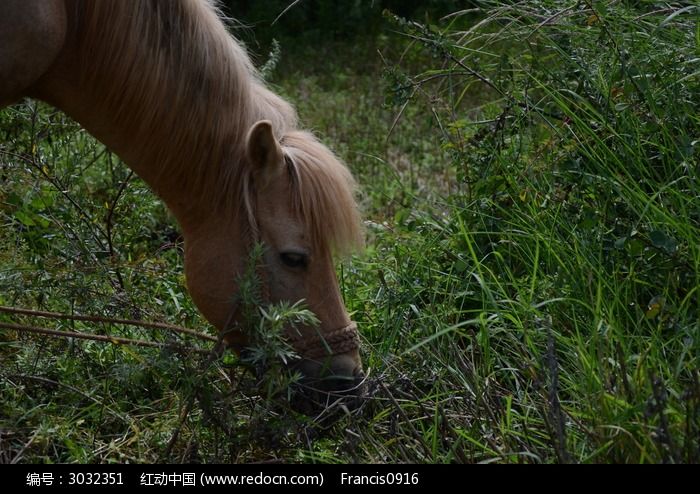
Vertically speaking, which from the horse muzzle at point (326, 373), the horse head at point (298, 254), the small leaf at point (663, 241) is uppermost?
the small leaf at point (663, 241)

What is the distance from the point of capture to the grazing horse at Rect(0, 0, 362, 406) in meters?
2.89

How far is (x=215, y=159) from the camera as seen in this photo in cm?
295

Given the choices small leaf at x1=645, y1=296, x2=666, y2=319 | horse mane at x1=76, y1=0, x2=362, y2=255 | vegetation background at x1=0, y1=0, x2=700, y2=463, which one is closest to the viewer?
vegetation background at x1=0, y1=0, x2=700, y2=463

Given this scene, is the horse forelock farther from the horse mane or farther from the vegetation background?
the vegetation background

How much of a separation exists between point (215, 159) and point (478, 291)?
116cm

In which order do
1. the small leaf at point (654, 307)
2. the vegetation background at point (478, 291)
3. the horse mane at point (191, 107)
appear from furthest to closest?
the horse mane at point (191, 107) < the small leaf at point (654, 307) < the vegetation background at point (478, 291)

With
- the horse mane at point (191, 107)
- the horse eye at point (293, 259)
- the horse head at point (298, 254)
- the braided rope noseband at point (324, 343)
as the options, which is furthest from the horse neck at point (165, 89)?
the braided rope noseband at point (324, 343)

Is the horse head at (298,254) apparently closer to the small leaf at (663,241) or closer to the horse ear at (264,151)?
the horse ear at (264,151)

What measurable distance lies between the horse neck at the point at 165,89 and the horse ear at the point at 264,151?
0.24 ft

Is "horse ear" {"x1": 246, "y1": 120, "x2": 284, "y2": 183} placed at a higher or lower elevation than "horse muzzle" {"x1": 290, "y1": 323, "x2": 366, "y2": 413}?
higher

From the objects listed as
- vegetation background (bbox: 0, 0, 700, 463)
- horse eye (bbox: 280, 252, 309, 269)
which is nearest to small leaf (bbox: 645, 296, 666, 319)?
vegetation background (bbox: 0, 0, 700, 463)

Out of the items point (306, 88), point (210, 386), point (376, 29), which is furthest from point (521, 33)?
point (376, 29)

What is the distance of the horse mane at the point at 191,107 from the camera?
2891 millimetres
